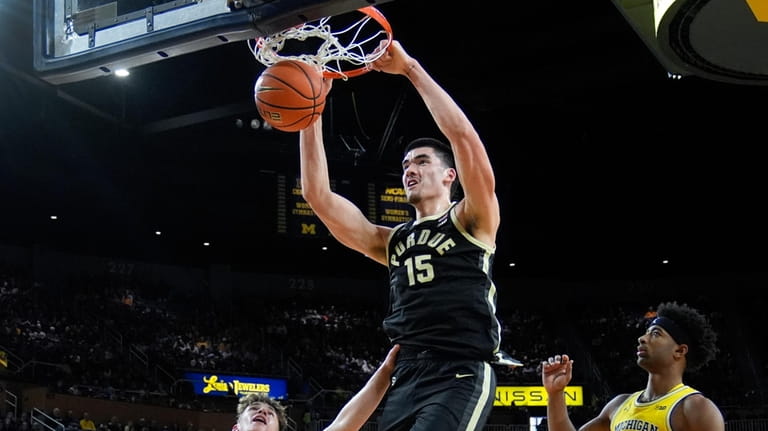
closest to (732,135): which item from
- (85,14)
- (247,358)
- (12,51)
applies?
(247,358)

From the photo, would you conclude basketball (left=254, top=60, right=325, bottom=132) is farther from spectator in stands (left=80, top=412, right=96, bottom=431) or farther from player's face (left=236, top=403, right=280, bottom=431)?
spectator in stands (left=80, top=412, right=96, bottom=431)

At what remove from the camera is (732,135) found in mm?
20781

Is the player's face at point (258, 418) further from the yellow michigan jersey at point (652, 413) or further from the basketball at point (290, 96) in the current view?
the yellow michigan jersey at point (652, 413)

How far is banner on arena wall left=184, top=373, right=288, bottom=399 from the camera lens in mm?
22500

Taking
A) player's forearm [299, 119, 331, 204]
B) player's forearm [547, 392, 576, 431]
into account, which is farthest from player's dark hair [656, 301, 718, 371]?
player's forearm [299, 119, 331, 204]

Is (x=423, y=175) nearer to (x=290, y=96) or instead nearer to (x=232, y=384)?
(x=290, y=96)

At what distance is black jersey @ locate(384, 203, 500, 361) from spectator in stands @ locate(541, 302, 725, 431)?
1085 millimetres

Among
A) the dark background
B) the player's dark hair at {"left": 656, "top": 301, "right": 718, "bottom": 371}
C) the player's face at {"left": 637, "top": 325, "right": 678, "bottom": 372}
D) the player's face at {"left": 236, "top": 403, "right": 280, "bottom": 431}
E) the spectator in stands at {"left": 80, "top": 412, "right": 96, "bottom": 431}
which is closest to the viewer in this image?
the player's face at {"left": 236, "top": 403, "right": 280, "bottom": 431}

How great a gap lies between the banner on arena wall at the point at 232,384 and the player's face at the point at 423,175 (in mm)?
19308

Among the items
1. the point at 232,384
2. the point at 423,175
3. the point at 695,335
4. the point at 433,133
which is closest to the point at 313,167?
the point at 423,175

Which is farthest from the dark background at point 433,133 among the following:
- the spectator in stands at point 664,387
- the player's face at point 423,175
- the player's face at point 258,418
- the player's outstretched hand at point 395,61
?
the spectator in stands at point 664,387

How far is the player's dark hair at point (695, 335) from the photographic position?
4.99m

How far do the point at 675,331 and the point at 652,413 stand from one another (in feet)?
1.57

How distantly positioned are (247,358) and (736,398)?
40.9 ft
